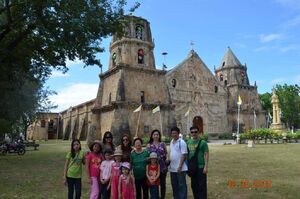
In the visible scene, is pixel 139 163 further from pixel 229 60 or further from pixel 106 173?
pixel 229 60

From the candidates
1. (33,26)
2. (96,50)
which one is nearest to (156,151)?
(33,26)

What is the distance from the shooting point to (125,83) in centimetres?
3167

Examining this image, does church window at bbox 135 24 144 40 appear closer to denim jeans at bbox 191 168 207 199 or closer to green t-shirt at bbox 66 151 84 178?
green t-shirt at bbox 66 151 84 178

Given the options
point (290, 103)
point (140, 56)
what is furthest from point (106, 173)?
point (290, 103)

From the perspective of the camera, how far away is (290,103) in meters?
66.2

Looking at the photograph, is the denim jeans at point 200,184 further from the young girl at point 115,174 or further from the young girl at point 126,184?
the young girl at point 115,174

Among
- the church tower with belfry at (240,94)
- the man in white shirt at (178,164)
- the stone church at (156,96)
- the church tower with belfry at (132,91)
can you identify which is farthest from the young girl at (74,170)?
the church tower with belfry at (240,94)

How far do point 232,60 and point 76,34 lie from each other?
126 feet

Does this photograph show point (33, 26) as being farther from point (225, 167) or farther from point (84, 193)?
point (225, 167)

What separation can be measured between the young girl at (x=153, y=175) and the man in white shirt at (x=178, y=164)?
17.5 inches

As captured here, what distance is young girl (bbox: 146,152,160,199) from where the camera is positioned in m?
6.43

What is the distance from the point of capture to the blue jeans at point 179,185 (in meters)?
6.72

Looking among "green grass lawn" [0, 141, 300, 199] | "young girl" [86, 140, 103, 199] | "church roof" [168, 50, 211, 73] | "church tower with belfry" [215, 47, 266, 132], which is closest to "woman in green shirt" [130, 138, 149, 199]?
"young girl" [86, 140, 103, 199]
